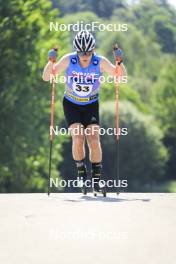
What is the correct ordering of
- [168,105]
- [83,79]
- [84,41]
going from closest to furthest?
[84,41], [83,79], [168,105]

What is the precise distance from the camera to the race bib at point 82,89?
39.0 feet

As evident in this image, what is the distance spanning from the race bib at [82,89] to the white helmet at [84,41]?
1.79 feet

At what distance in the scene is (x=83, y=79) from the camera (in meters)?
11.9

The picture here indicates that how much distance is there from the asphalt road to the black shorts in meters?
1.25

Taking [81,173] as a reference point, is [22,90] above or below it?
above

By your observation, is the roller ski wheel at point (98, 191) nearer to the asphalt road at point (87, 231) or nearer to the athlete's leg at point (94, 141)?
the athlete's leg at point (94, 141)

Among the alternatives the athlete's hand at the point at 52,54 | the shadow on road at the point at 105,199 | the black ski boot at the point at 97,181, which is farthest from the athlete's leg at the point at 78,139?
the athlete's hand at the point at 52,54

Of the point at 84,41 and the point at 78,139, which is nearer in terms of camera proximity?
the point at 84,41

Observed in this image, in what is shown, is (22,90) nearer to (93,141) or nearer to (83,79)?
(93,141)

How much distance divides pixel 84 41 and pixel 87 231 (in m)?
3.77

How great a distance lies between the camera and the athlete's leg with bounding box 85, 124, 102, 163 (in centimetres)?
1205
